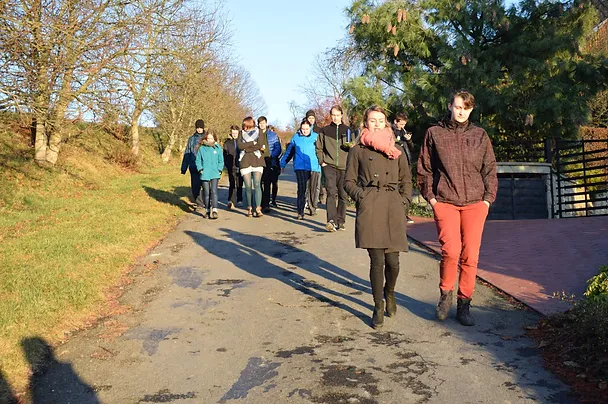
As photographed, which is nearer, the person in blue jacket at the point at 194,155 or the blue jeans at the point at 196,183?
the person in blue jacket at the point at 194,155

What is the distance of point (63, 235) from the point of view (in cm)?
978

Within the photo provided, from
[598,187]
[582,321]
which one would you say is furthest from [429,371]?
[598,187]

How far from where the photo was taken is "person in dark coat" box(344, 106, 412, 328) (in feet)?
18.7

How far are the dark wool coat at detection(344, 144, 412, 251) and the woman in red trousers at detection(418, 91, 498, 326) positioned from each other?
31 cm

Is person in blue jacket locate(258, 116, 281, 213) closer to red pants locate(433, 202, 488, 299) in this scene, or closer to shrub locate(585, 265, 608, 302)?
red pants locate(433, 202, 488, 299)

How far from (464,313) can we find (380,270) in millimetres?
829

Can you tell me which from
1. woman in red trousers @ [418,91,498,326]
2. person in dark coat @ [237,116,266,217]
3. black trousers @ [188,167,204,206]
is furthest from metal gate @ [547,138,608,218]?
woman in red trousers @ [418,91,498,326]

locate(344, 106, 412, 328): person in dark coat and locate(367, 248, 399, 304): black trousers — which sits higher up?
locate(344, 106, 412, 328): person in dark coat

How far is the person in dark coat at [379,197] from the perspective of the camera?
224 inches

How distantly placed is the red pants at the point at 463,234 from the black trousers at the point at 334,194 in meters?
5.11

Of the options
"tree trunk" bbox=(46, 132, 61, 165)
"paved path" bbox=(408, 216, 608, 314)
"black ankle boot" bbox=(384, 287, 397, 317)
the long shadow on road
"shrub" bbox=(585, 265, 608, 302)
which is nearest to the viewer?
"shrub" bbox=(585, 265, 608, 302)

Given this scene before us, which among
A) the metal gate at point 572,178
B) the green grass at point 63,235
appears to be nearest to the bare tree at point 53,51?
the green grass at point 63,235

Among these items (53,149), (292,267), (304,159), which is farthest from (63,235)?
(53,149)

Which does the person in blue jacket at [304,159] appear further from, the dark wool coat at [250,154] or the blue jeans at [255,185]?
the blue jeans at [255,185]
